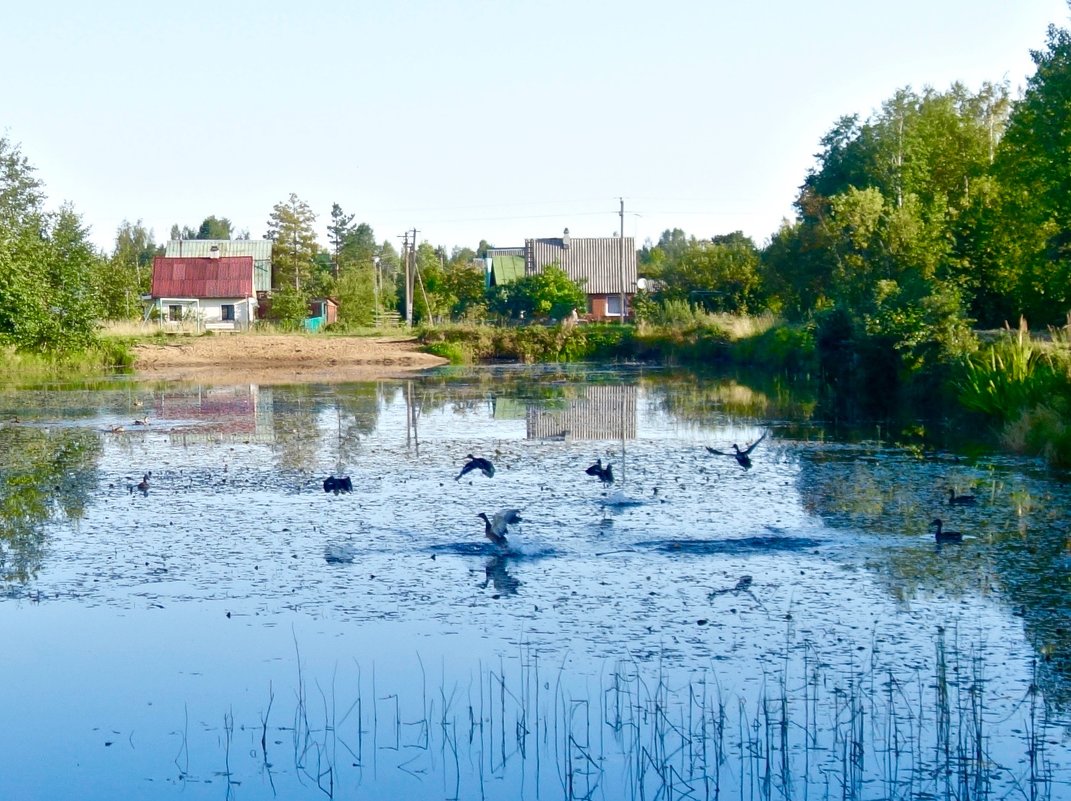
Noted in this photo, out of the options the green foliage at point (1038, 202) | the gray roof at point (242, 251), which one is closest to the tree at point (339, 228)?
the gray roof at point (242, 251)

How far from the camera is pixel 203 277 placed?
78.2 meters

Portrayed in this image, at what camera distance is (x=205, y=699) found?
8102 millimetres

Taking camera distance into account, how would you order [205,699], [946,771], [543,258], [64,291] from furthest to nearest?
[543,258] → [64,291] → [205,699] → [946,771]

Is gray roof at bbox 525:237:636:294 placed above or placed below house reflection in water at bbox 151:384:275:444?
above

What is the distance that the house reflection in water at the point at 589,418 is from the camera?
76.9 ft

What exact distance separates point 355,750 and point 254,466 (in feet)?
39.4

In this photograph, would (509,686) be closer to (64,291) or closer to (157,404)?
(157,404)

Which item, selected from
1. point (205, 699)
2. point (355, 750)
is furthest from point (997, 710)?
point (205, 699)

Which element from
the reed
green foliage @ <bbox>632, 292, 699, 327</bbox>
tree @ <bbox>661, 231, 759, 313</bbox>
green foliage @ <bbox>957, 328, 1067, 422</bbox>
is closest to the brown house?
tree @ <bbox>661, 231, 759, 313</bbox>

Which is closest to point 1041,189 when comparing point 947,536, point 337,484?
point 947,536

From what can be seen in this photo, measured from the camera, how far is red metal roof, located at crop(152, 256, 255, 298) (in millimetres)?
77375

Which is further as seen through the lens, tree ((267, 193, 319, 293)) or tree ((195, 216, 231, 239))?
tree ((195, 216, 231, 239))

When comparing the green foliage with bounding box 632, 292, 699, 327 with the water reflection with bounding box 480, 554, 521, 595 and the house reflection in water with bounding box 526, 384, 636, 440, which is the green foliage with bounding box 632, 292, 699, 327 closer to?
the house reflection in water with bounding box 526, 384, 636, 440

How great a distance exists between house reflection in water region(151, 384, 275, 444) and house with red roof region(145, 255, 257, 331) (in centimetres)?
3964
